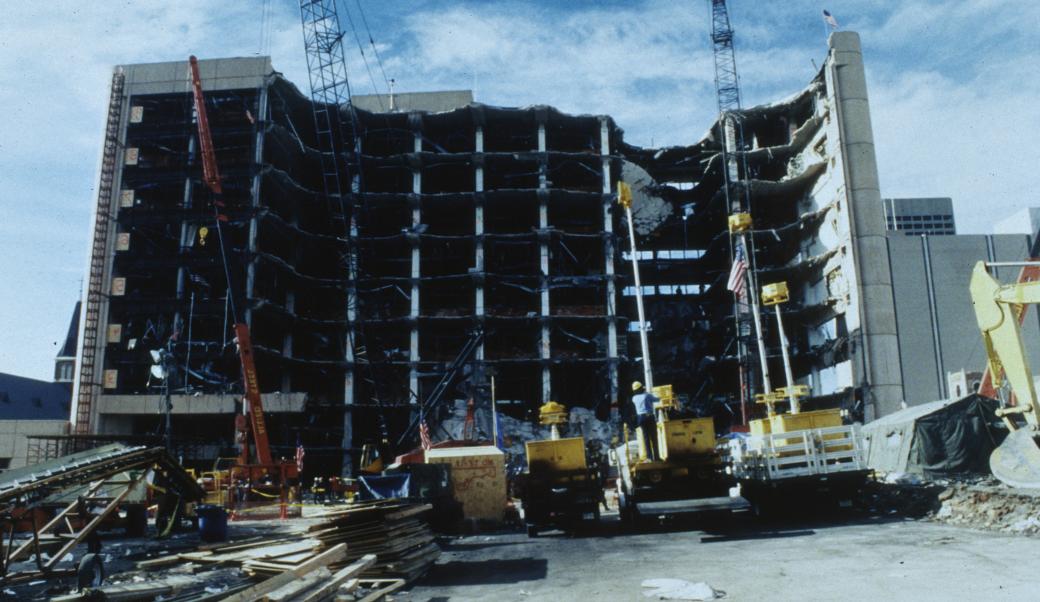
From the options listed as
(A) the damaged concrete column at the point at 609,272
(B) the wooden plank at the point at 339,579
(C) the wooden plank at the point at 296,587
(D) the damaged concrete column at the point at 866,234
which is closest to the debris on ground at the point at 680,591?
(B) the wooden plank at the point at 339,579

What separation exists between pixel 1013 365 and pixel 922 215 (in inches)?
2338

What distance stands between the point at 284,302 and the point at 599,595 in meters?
55.4

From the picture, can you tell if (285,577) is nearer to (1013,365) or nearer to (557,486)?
(557,486)

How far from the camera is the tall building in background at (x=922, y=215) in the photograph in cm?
7162

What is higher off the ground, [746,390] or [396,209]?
[396,209]

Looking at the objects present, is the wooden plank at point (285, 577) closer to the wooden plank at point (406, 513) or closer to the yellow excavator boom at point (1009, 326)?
the wooden plank at point (406, 513)

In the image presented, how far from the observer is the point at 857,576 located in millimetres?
11594

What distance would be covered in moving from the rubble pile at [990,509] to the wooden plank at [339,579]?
13.2 meters

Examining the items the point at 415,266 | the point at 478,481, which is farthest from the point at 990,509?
the point at 415,266

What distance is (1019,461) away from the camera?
18.8m

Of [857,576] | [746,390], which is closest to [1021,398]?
[857,576]

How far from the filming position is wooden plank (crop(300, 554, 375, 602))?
983cm

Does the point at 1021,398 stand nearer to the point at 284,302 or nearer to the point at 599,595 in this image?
the point at 599,595

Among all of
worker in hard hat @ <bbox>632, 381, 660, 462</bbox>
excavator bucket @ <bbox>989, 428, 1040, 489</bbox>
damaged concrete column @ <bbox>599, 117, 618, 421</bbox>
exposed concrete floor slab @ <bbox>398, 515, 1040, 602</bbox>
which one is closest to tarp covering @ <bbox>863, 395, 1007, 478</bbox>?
excavator bucket @ <bbox>989, 428, 1040, 489</bbox>
